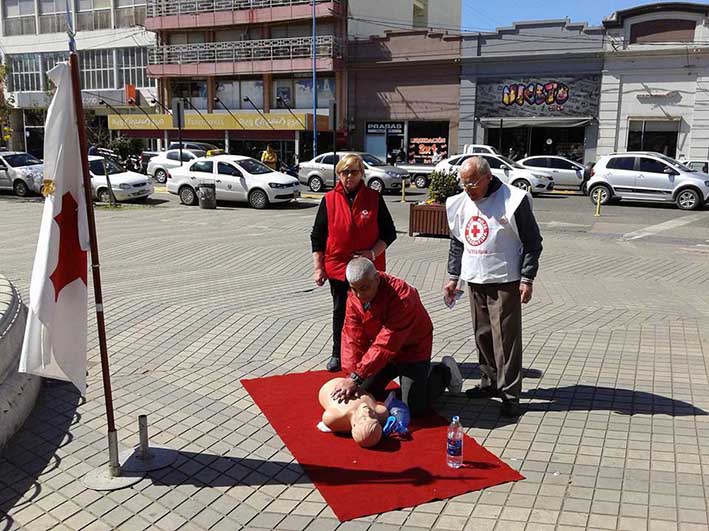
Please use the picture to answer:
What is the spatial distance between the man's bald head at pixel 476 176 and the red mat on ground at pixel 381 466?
5.26 ft

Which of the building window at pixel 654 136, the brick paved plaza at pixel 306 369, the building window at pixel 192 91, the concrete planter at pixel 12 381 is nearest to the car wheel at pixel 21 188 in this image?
the brick paved plaza at pixel 306 369

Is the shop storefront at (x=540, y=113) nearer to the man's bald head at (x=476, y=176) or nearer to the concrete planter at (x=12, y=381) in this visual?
the man's bald head at (x=476, y=176)

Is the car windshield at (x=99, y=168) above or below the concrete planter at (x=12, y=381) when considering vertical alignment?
above

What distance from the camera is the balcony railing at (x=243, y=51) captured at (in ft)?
117

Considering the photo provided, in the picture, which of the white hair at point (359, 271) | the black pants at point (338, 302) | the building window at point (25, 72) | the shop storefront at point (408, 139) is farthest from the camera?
the building window at point (25, 72)

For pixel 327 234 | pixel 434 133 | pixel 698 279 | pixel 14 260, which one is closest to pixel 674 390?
pixel 327 234

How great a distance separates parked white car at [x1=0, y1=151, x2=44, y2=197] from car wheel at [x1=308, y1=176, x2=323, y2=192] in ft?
29.7

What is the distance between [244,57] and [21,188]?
19.4 meters

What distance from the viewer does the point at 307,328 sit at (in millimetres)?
6719

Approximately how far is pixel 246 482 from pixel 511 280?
2182 millimetres

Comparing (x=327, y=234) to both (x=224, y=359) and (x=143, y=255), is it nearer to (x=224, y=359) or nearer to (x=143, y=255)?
(x=224, y=359)

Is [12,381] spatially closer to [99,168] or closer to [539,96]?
[99,168]

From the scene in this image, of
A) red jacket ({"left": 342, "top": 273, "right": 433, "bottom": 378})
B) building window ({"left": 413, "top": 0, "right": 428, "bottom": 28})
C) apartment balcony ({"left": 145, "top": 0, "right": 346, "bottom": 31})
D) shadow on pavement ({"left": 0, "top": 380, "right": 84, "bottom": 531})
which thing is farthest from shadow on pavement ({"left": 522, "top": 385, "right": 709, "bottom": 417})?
building window ({"left": 413, "top": 0, "right": 428, "bottom": 28})

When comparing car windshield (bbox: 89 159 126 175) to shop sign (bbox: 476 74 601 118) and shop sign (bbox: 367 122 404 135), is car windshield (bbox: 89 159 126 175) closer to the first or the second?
shop sign (bbox: 367 122 404 135)
